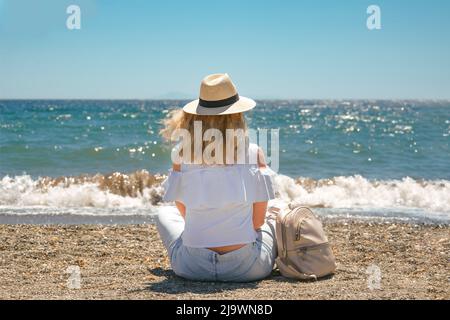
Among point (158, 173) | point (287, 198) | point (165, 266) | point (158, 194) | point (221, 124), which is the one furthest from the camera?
point (158, 173)

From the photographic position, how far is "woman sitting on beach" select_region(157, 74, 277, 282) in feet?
13.8

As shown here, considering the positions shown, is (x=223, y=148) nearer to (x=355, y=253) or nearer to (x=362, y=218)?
(x=355, y=253)

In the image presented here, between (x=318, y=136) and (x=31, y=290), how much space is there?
22372 millimetres

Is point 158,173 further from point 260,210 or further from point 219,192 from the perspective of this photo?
point 219,192

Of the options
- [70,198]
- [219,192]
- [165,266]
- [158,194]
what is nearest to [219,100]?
[219,192]

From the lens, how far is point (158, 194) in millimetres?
11164

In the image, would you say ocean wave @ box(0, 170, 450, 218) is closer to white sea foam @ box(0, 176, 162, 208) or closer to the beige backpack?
white sea foam @ box(0, 176, 162, 208)

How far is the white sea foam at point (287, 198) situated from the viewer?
388 inches

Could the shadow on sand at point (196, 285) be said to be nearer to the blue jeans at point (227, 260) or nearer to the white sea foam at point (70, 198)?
the blue jeans at point (227, 260)

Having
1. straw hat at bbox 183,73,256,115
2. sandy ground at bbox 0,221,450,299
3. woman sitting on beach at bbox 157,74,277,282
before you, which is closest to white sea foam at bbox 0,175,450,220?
sandy ground at bbox 0,221,450,299

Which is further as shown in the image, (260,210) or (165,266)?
(165,266)

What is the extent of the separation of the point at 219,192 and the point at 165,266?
1.39m

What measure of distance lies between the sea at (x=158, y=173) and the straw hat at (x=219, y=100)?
2.21 feet
